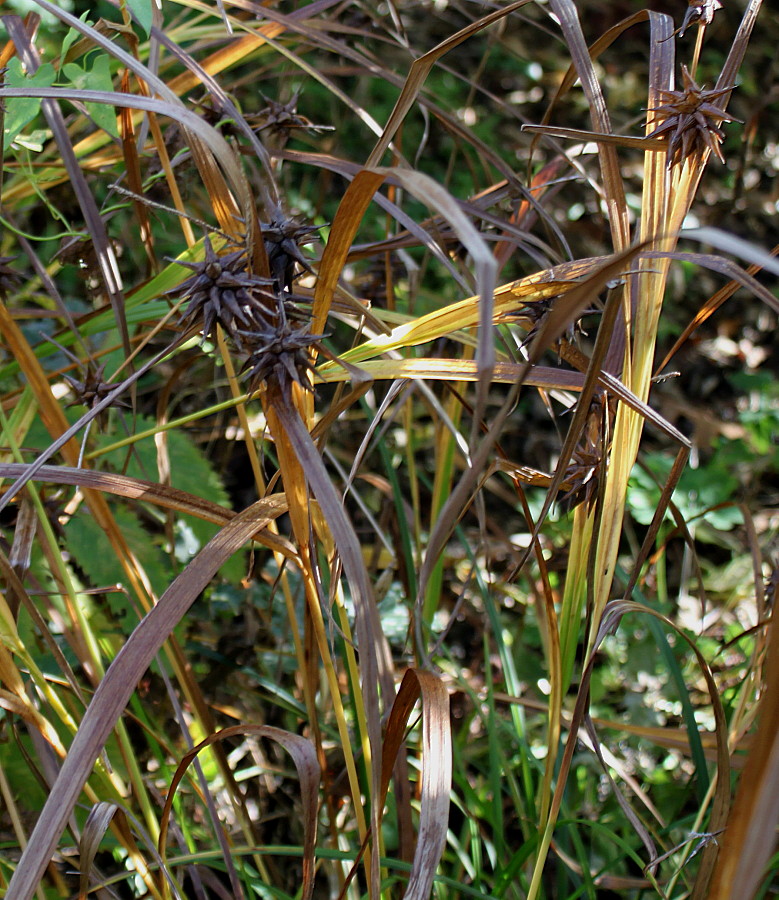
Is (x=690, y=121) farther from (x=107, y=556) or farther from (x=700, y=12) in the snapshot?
(x=107, y=556)

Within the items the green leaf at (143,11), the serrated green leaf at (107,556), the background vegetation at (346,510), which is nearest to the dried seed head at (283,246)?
the background vegetation at (346,510)

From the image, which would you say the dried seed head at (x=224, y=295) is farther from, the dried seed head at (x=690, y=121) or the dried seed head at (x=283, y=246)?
the dried seed head at (x=690, y=121)

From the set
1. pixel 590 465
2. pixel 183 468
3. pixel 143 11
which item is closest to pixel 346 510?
pixel 183 468

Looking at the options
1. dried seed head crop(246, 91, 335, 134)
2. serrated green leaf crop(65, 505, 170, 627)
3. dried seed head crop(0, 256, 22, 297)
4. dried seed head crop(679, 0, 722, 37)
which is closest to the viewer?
dried seed head crop(679, 0, 722, 37)

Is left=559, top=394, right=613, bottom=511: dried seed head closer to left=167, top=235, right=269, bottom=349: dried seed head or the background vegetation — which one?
the background vegetation

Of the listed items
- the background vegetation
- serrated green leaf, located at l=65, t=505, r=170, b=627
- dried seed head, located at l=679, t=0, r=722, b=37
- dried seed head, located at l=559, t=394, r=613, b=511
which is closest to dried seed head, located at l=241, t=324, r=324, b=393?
the background vegetation

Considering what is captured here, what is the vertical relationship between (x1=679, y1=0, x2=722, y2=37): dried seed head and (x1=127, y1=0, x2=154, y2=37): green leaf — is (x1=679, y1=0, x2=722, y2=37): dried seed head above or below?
above
